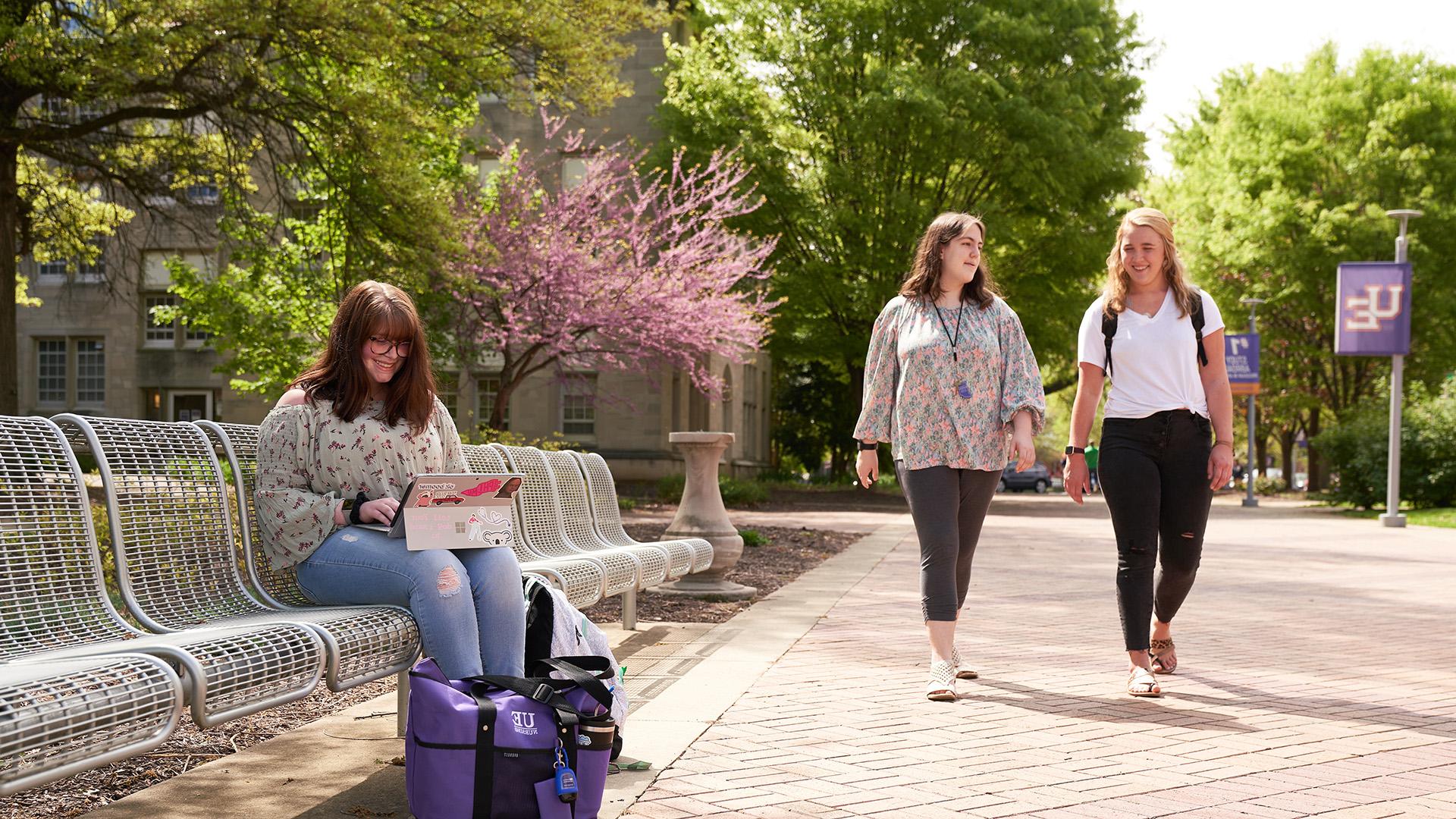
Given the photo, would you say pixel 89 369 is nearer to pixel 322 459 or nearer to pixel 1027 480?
pixel 1027 480

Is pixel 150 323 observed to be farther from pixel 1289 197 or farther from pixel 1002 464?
pixel 1002 464

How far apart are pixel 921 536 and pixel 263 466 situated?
8.79 feet

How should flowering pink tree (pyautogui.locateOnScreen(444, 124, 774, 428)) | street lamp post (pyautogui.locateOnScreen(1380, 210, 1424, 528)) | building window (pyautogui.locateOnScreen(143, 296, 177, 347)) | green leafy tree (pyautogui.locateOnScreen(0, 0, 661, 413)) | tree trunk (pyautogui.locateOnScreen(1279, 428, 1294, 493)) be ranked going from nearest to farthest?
green leafy tree (pyautogui.locateOnScreen(0, 0, 661, 413)), flowering pink tree (pyautogui.locateOnScreen(444, 124, 774, 428)), street lamp post (pyautogui.locateOnScreen(1380, 210, 1424, 528)), building window (pyautogui.locateOnScreen(143, 296, 177, 347)), tree trunk (pyautogui.locateOnScreen(1279, 428, 1294, 493))

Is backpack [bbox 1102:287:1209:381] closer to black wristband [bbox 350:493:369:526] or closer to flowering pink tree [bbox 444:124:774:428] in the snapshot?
black wristband [bbox 350:493:369:526]

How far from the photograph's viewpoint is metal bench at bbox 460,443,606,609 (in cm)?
580

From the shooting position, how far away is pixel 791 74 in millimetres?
29984

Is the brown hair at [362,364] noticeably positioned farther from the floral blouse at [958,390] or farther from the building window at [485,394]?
the building window at [485,394]

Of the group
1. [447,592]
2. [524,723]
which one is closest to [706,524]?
[447,592]

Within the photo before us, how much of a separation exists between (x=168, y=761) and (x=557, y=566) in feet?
6.18

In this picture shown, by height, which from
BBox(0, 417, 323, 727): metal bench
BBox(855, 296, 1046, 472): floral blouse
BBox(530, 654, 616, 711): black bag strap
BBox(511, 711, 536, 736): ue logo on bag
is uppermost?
BBox(855, 296, 1046, 472): floral blouse

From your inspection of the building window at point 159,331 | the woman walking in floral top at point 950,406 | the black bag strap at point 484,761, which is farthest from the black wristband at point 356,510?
the building window at point 159,331

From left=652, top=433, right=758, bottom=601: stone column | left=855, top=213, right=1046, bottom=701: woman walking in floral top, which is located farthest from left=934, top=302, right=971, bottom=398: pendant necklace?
left=652, top=433, right=758, bottom=601: stone column

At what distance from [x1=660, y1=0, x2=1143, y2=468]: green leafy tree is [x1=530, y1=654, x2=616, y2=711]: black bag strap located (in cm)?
2474

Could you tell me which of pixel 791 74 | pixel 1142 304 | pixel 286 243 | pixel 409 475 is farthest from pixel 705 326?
pixel 409 475
